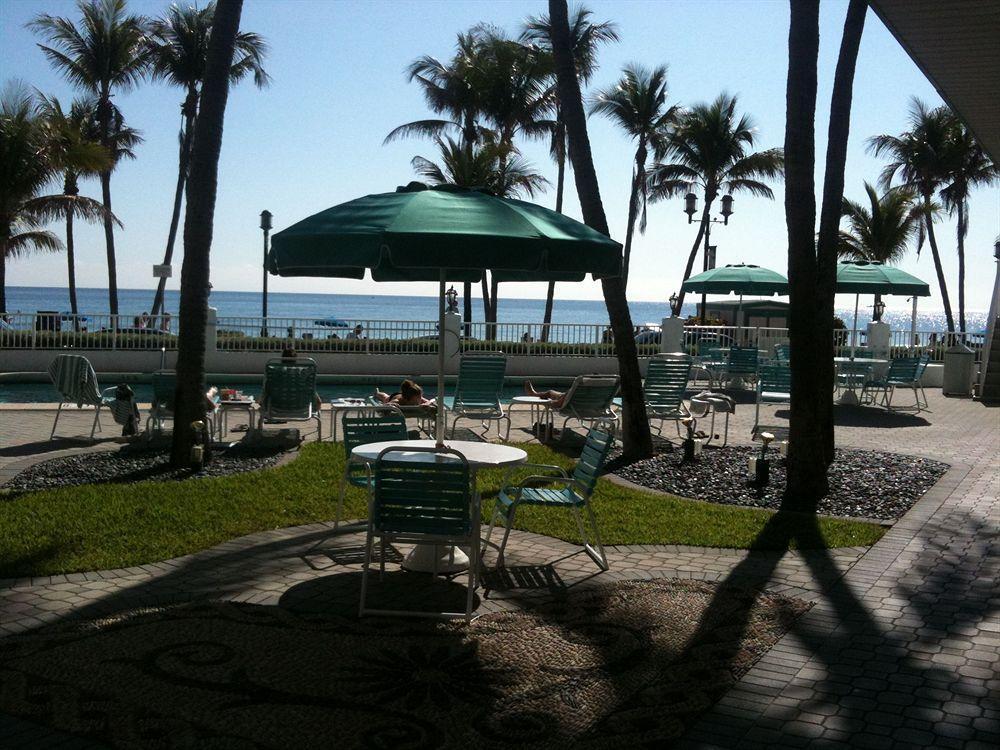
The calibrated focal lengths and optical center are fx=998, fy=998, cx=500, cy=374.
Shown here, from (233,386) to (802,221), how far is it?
A: 13964 mm

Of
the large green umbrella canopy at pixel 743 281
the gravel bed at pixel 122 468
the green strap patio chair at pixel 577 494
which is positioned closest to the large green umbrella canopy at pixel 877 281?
the large green umbrella canopy at pixel 743 281

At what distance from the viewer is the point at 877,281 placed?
630 inches

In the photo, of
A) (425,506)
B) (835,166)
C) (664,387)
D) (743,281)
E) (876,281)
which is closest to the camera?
(425,506)

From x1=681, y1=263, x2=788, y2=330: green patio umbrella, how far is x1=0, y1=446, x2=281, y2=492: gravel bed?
10.8 metres

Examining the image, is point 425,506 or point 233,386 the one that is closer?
point 425,506

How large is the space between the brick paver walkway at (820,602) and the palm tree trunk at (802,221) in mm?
1182

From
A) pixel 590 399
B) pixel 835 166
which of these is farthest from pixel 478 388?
pixel 835 166

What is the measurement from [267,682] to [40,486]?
5.09m

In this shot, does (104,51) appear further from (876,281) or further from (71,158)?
(876,281)

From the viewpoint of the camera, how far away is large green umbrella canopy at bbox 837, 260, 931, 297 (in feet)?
52.5

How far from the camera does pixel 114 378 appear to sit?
789 inches

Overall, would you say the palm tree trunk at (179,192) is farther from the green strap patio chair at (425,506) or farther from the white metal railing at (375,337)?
the green strap patio chair at (425,506)

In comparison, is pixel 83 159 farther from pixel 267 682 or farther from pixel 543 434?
pixel 267 682

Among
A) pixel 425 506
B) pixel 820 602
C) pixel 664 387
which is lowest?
pixel 820 602
